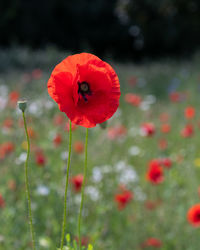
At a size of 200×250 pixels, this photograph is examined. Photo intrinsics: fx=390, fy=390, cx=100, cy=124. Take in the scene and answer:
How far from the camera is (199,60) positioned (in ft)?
30.9

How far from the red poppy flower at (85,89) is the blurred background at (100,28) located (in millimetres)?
11716

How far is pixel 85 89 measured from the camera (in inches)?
35.5

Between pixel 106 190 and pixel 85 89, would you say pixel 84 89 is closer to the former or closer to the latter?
pixel 85 89

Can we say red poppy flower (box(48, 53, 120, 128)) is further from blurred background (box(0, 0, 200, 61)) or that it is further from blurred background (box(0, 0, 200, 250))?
blurred background (box(0, 0, 200, 61))

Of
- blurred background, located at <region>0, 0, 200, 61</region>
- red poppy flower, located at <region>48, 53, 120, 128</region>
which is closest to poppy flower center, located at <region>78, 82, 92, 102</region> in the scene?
red poppy flower, located at <region>48, 53, 120, 128</region>

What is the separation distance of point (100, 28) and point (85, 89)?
13478 millimetres

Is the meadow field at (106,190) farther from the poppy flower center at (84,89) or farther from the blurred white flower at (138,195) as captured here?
the poppy flower center at (84,89)

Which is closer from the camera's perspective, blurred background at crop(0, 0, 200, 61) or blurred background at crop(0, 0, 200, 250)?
blurred background at crop(0, 0, 200, 250)

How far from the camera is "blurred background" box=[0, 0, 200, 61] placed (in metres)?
12.9

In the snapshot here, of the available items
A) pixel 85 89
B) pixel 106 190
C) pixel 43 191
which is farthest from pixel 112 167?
pixel 85 89

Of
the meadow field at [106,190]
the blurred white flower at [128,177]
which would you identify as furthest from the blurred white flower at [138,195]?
the blurred white flower at [128,177]

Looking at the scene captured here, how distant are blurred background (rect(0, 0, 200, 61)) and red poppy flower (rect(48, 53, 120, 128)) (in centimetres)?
1172

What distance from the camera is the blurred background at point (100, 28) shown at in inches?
507

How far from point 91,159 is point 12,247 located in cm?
133
